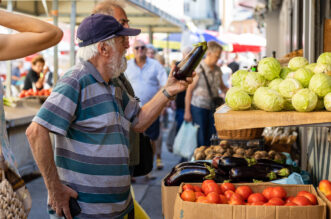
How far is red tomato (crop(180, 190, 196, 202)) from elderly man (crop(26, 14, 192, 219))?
0.44 m

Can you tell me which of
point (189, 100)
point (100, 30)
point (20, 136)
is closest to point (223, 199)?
point (100, 30)

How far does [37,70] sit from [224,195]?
372 inches

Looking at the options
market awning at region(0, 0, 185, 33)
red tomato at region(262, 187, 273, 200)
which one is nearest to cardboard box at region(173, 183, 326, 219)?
red tomato at region(262, 187, 273, 200)

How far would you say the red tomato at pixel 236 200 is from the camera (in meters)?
2.51

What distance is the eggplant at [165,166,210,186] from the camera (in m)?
3.36

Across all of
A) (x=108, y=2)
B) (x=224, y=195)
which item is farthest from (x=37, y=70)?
(x=224, y=195)

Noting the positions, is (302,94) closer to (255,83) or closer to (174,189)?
(255,83)

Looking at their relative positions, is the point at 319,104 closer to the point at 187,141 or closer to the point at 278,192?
the point at 278,192

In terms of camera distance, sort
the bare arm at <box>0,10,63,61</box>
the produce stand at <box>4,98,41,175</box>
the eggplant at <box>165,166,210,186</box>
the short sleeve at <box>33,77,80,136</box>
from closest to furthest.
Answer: the bare arm at <box>0,10,63,61</box> < the short sleeve at <box>33,77,80,136</box> < the eggplant at <box>165,166,210,186</box> < the produce stand at <box>4,98,41,175</box>

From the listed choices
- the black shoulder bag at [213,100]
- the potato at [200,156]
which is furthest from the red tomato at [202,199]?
the black shoulder bag at [213,100]

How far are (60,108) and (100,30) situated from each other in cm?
55

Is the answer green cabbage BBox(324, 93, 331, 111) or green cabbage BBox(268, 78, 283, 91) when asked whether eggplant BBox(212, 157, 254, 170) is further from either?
green cabbage BBox(324, 93, 331, 111)

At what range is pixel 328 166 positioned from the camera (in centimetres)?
353

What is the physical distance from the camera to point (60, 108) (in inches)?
105
